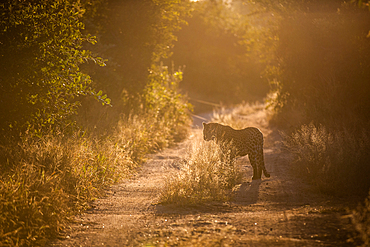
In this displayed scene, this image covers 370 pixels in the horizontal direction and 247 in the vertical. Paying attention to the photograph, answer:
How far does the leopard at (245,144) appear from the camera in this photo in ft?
25.0

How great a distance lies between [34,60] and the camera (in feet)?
21.6

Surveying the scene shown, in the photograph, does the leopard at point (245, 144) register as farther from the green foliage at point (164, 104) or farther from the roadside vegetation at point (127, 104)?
the green foliage at point (164, 104)

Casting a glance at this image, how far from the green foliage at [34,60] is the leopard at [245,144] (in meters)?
3.55

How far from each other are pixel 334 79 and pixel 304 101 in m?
2.30

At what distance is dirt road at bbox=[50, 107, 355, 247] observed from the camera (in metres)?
4.39

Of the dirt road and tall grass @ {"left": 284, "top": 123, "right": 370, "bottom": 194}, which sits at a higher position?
tall grass @ {"left": 284, "top": 123, "right": 370, "bottom": 194}

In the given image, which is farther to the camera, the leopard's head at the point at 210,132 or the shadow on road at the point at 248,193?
the leopard's head at the point at 210,132

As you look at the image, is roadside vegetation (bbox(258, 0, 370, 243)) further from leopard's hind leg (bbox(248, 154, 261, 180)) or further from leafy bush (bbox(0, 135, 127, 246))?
leafy bush (bbox(0, 135, 127, 246))

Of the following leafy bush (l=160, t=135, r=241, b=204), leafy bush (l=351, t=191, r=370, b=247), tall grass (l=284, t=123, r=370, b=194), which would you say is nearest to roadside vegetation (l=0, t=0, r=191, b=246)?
leafy bush (l=160, t=135, r=241, b=204)

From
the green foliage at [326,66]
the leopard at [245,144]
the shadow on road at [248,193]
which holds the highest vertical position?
the green foliage at [326,66]

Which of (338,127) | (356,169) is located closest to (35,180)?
(356,169)

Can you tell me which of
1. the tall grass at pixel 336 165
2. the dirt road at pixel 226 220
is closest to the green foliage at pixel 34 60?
the dirt road at pixel 226 220

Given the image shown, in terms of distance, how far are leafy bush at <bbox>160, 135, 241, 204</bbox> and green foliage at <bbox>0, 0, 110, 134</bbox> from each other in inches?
109

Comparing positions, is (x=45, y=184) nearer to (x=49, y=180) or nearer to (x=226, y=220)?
(x=49, y=180)
